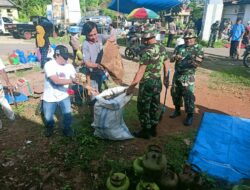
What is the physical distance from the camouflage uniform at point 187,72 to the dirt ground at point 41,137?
27.9 inches

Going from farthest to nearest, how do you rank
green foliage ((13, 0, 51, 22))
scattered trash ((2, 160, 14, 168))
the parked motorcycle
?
green foliage ((13, 0, 51, 22)), the parked motorcycle, scattered trash ((2, 160, 14, 168))

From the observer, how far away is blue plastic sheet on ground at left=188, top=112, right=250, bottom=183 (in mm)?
3830

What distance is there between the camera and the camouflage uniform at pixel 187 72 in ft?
16.2

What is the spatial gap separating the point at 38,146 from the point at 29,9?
34969mm

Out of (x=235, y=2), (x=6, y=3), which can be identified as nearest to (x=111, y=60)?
(x=235, y=2)

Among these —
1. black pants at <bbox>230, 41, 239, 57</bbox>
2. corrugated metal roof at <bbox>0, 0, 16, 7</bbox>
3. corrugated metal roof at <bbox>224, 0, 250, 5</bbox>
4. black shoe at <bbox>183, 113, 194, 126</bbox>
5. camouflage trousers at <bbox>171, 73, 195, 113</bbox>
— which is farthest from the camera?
corrugated metal roof at <bbox>0, 0, 16, 7</bbox>

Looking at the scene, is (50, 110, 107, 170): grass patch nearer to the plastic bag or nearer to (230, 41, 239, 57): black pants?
the plastic bag

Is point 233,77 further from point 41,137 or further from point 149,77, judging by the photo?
point 41,137

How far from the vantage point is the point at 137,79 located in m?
4.17

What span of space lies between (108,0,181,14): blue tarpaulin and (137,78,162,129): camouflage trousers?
9.21m

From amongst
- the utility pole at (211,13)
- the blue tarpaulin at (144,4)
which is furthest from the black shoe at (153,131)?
the utility pole at (211,13)

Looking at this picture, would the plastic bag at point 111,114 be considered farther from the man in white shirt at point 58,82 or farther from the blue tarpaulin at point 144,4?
the blue tarpaulin at point 144,4

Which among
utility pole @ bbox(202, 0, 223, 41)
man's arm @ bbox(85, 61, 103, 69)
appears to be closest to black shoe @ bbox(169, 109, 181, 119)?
man's arm @ bbox(85, 61, 103, 69)

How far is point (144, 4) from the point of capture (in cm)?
1273
